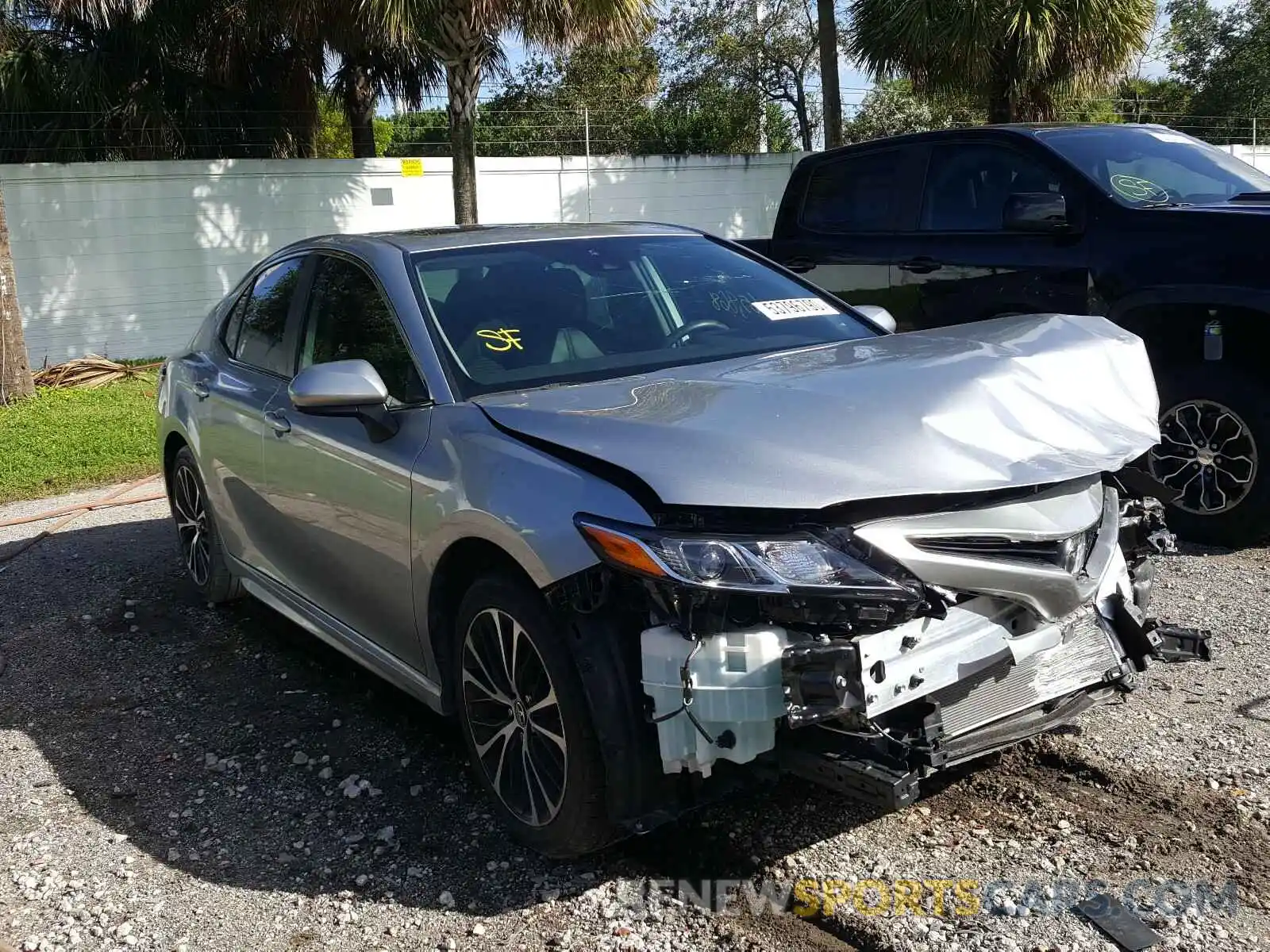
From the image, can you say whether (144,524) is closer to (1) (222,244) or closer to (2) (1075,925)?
(2) (1075,925)

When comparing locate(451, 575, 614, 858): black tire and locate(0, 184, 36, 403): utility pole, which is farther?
locate(0, 184, 36, 403): utility pole

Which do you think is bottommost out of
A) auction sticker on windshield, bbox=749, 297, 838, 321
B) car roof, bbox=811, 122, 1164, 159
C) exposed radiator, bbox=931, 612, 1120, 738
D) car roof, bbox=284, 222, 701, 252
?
exposed radiator, bbox=931, 612, 1120, 738

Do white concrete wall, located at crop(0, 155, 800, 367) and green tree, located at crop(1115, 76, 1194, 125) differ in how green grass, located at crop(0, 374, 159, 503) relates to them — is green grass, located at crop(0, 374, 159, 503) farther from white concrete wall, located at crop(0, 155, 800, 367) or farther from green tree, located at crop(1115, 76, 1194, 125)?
green tree, located at crop(1115, 76, 1194, 125)

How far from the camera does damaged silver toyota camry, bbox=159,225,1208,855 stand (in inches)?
105

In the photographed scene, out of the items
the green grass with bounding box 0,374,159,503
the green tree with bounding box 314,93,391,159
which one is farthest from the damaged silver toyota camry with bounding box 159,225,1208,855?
the green tree with bounding box 314,93,391,159

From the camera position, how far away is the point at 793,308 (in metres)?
4.34

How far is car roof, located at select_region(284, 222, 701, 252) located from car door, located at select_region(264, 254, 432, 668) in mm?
115

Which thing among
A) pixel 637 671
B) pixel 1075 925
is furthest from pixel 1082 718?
pixel 637 671

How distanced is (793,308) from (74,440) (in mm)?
7691

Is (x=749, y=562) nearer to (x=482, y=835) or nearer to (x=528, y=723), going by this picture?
(x=528, y=723)

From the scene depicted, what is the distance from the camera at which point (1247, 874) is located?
297 cm

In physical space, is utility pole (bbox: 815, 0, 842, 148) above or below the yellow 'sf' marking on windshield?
above

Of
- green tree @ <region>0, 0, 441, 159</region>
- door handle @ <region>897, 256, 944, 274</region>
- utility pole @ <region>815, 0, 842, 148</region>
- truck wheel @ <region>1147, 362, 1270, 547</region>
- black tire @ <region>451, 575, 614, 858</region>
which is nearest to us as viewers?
black tire @ <region>451, 575, 614, 858</region>

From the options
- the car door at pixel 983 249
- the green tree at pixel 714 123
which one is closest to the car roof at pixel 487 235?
the car door at pixel 983 249
